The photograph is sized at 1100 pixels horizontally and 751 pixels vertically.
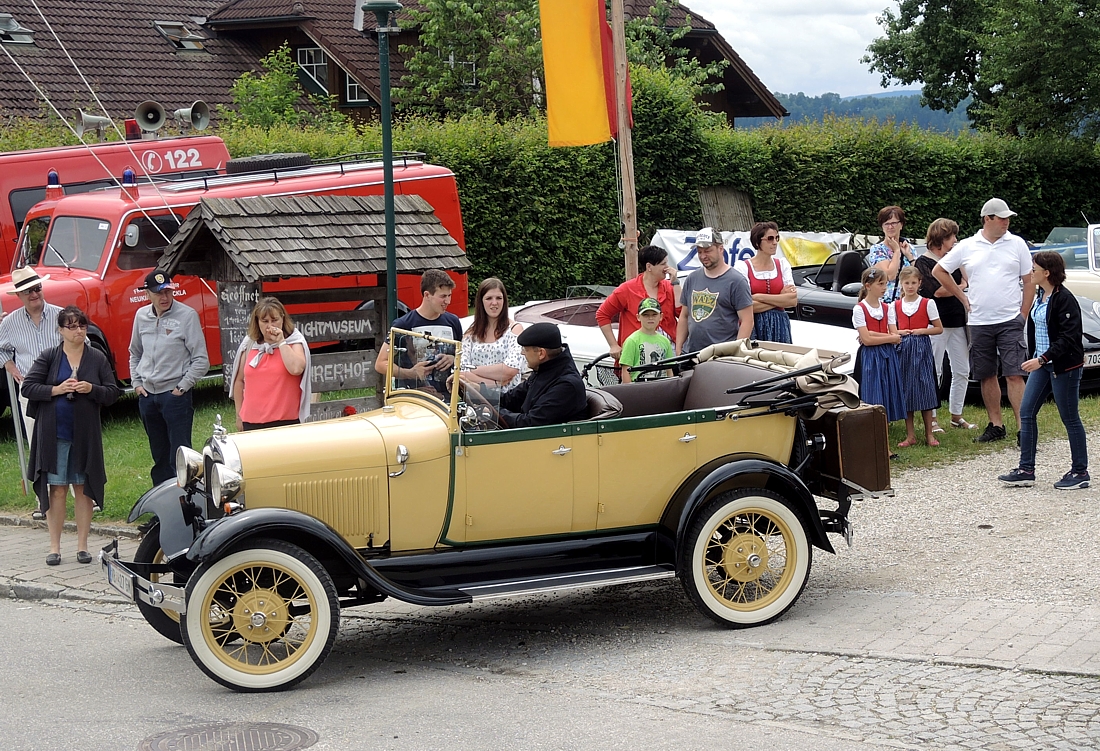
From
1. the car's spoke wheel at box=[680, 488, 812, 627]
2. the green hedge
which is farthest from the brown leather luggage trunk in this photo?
the green hedge

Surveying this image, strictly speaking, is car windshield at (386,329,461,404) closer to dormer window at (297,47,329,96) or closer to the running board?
the running board

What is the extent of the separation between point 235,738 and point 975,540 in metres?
4.87

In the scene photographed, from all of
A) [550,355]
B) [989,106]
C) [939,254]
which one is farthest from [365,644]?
[989,106]

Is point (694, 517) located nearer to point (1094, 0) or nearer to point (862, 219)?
point (862, 219)

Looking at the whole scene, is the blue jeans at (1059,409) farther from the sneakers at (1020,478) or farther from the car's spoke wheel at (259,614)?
the car's spoke wheel at (259,614)

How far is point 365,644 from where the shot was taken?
272 inches

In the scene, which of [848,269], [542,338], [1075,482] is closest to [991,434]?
[1075,482]

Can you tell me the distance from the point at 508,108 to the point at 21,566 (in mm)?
17966

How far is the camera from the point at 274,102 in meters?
24.3

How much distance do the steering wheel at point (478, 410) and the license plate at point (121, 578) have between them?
1781mm

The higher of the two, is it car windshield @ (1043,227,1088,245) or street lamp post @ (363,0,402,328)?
street lamp post @ (363,0,402,328)

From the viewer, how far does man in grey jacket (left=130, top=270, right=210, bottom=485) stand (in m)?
9.04

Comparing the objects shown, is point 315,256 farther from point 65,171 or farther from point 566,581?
point 65,171

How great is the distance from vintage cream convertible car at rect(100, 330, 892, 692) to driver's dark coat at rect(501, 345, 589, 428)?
0.13 meters
